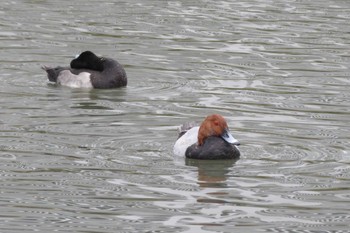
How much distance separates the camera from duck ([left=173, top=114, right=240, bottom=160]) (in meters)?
15.1

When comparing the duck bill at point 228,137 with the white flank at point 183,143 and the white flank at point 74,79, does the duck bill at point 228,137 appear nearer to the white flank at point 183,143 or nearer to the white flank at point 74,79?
the white flank at point 183,143

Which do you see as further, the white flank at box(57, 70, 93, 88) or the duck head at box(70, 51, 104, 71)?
the duck head at box(70, 51, 104, 71)

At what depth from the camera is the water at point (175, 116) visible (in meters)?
12.6

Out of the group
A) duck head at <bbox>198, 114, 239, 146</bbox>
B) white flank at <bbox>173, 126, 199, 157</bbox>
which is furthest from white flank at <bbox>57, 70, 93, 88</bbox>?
duck head at <bbox>198, 114, 239, 146</bbox>

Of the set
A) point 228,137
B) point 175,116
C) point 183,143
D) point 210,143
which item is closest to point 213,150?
point 210,143

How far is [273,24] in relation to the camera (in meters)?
26.7

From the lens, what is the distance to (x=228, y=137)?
15180 millimetres

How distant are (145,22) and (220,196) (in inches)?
531

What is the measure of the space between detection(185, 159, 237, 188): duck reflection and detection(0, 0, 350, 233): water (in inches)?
1.0

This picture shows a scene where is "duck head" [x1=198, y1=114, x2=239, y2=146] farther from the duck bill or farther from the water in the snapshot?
the water

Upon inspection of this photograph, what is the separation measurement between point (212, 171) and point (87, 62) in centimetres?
694

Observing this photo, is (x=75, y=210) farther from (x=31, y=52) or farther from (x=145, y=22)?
(x=145, y=22)

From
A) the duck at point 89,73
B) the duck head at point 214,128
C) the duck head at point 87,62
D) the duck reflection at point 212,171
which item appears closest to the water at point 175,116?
the duck reflection at point 212,171

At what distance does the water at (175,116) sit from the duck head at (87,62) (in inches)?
21.7
